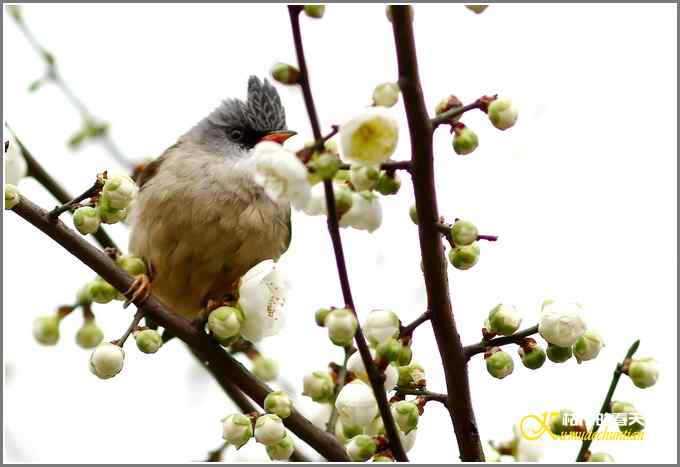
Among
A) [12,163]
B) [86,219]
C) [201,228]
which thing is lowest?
[86,219]

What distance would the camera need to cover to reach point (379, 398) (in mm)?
1650

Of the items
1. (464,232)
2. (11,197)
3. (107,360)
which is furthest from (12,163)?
(464,232)

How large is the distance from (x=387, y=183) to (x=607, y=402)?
2.32 feet

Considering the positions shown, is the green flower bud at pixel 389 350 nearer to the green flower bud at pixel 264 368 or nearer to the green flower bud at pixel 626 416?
the green flower bud at pixel 626 416

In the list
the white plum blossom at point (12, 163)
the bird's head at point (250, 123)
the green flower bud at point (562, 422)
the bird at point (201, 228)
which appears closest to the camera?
the green flower bud at point (562, 422)

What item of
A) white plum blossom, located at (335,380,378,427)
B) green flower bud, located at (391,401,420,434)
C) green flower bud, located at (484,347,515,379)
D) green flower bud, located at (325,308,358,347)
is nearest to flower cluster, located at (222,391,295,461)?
white plum blossom, located at (335,380,378,427)

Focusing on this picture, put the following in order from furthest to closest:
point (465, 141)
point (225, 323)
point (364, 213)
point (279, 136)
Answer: point (279, 136) < point (225, 323) < point (364, 213) < point (465, 141)

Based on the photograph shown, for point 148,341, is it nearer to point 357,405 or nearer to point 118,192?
point 118,192

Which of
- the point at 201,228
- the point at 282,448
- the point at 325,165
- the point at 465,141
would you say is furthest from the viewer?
the point at 201,228

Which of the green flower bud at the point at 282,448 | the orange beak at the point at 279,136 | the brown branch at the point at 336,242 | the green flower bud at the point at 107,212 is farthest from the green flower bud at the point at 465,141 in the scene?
the orange beak at the point at 279,136

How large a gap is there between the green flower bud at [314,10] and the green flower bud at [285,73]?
0.39 feet

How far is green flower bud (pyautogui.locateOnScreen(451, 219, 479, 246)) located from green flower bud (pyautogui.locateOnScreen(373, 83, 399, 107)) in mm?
326

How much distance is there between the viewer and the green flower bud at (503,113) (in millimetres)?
1646

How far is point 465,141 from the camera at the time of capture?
1.64 m
